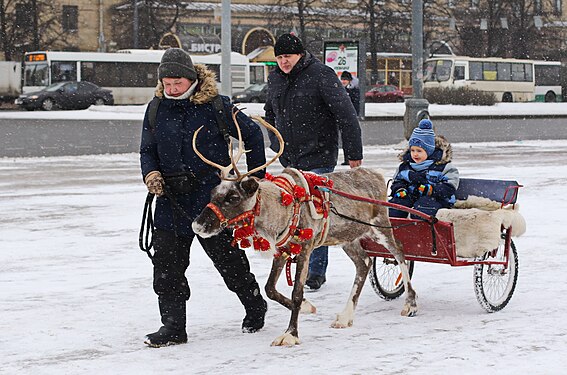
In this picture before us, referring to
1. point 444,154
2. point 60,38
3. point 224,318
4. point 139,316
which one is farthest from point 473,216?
point 60,38

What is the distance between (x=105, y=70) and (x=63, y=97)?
695cm

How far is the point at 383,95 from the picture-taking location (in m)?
58.5

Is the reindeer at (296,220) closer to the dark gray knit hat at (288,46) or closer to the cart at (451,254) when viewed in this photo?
the cart at (451,254)

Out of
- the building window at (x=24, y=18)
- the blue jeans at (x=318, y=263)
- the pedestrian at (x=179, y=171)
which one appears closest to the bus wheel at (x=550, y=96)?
the building window at (x=24, y=18)

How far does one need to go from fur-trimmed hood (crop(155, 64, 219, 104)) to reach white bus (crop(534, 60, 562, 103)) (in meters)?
59.6

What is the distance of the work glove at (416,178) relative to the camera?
24.4 feet

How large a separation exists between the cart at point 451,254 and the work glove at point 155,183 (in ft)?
4.68

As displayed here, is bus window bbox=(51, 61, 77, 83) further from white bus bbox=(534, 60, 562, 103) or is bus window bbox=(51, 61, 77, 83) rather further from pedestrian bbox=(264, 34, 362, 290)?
pedestrian bbox=(264, 34, 362, 290)

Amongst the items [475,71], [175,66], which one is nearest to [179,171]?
[175,66]

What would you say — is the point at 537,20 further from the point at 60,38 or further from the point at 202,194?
the point at 202,194

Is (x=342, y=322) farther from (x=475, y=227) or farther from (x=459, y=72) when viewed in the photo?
(x=459, y=72)

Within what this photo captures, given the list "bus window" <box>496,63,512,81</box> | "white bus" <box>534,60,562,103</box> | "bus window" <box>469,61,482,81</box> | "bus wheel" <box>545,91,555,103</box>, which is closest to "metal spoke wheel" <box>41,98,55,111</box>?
"bus window" <box>469,61,482,81</box>

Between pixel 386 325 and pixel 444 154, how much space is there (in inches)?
56.7

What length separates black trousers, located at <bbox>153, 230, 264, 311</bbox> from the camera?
6301 millimetres
